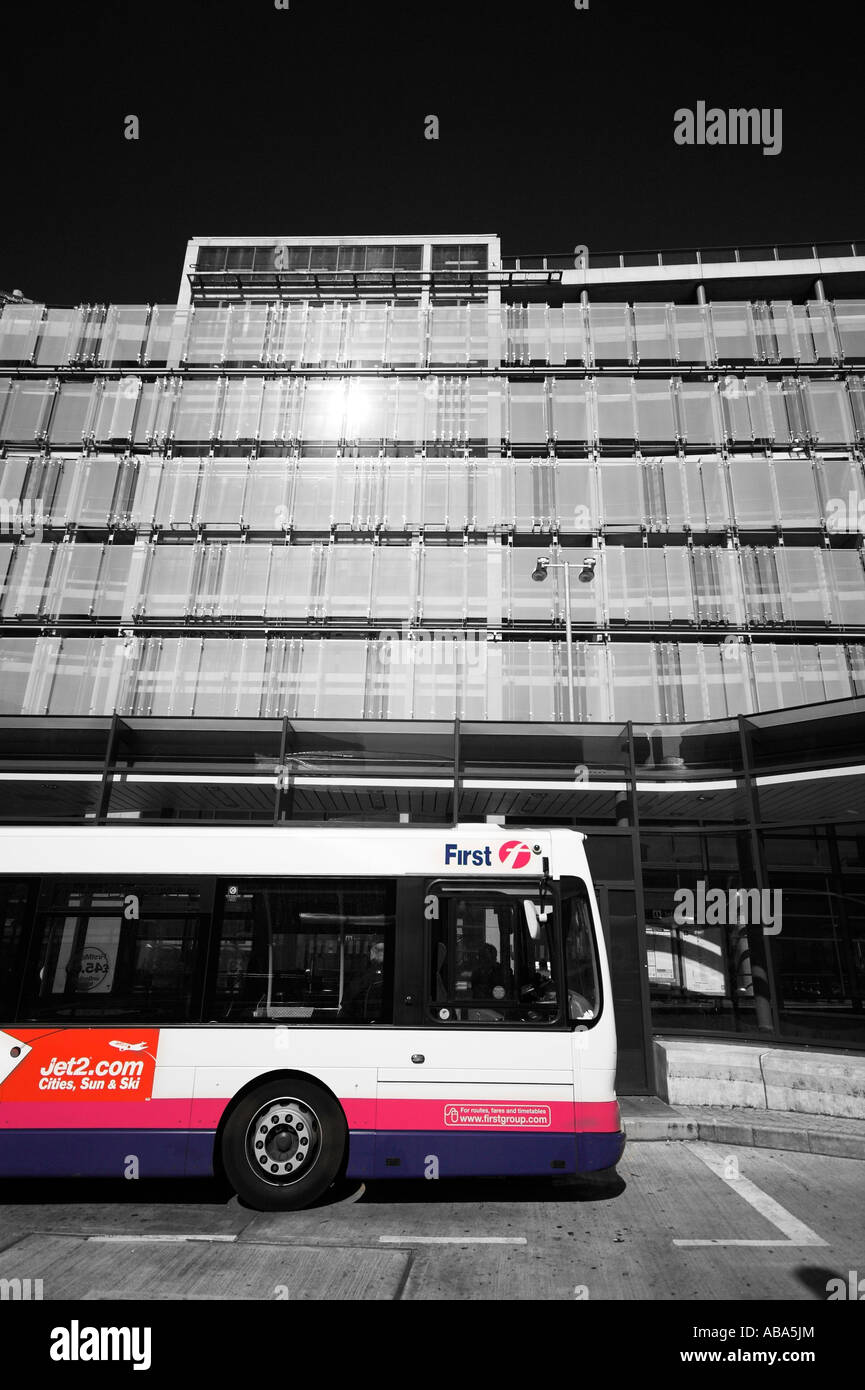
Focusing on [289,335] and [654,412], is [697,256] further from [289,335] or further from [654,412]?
[289,335]

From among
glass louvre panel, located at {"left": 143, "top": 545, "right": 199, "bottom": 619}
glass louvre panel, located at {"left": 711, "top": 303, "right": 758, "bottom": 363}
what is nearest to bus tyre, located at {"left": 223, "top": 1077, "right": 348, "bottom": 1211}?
glass louvre panel, located at {"left": 143, "top": 545, "right": 199, "bottom": 619}

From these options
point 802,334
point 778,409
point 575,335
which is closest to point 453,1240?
point 778,409

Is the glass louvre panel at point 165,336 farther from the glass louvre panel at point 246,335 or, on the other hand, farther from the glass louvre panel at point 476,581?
the glass louvre panel at point 476,581

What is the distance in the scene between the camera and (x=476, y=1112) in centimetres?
615

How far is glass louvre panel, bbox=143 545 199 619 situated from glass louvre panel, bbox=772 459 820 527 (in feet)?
50.0

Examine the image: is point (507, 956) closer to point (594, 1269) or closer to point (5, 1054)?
point (594, 1269)

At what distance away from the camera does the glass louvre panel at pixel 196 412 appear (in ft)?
65.9

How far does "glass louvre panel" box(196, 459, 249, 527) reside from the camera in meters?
19.3

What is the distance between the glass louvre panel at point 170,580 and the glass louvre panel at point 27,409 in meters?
5.34

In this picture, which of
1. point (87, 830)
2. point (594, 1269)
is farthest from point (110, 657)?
point (594, 1269)

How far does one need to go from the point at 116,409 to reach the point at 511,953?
1963cm

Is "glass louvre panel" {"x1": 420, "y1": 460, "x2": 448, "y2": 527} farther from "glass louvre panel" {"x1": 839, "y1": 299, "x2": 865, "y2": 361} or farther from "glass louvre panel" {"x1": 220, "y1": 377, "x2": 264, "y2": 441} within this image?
"glass louvre panel" {"x1": 839, "y1": 299, "x2": 865, "y2": 361}

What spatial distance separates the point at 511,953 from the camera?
6.66 meters

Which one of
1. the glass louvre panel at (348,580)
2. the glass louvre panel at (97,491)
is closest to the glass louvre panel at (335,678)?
the glass louvre panel at (348,580)
